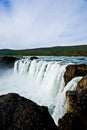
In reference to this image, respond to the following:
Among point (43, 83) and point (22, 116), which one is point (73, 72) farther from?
point (22, 116)

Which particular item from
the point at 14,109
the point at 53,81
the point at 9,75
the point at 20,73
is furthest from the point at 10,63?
the point at 14,109

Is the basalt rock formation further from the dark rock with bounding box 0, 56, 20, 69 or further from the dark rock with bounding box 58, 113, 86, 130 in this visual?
the dark rock with bounding box 0, 56, 20, 69

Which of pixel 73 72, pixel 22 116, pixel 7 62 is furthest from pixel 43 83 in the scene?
pixel 22 116

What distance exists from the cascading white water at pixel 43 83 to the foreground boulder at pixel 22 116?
11.1 meters

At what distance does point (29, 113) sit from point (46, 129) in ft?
2.04

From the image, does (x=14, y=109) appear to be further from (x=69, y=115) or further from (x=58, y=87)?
(x=58, y=87)

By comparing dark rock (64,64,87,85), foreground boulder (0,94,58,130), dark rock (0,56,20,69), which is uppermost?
foreground boulder (0,94,58,130)

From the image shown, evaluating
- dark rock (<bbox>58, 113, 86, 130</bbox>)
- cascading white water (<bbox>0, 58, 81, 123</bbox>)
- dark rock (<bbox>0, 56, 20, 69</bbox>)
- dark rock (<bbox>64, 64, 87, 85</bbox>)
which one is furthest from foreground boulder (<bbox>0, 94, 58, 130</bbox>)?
dark rock (<bbox>0, 56, 20, 69</bbox>)

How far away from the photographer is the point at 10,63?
5353 cm

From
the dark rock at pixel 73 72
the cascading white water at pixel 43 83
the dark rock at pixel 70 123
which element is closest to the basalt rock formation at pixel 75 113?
the dark rock at pixel 70 123

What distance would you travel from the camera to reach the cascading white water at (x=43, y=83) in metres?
20.4

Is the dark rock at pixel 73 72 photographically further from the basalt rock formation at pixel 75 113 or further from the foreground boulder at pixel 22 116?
the foreground boulder at pixel 22 116

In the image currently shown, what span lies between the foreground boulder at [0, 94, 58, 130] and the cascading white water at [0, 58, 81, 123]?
11051 millimetres

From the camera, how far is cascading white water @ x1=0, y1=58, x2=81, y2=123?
66.9 feet
